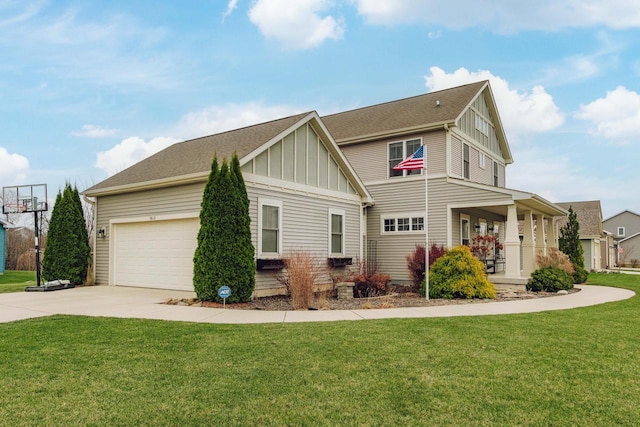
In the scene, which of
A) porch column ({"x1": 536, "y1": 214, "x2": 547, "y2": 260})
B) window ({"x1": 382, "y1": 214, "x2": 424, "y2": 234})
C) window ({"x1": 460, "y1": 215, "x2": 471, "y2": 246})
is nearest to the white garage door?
window ({"x1": 382, "y1": 214, "x2": 424, "y2": 234})

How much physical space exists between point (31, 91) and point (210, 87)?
6.05 metres

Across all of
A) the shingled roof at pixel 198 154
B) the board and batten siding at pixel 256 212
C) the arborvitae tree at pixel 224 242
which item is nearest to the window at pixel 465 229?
the board and batten siding at pixel 256 212

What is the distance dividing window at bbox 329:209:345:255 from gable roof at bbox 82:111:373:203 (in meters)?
1.50

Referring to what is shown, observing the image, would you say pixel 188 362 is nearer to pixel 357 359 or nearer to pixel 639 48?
pixel 357 359

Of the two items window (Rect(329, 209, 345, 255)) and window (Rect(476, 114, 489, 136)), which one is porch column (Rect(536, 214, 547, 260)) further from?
window (Rect(329, 209, 345, 255))

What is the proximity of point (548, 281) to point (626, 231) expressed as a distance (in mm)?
43644

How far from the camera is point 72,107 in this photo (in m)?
17.2

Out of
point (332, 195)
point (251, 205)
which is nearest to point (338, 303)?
point (251, 205)

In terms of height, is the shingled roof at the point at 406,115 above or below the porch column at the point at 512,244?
above

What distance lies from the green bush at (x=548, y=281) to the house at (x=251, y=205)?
5633 millimetres

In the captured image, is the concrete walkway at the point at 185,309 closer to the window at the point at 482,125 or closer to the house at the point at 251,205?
the house at the point at 251,205

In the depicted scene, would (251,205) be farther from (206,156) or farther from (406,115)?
(406,115)

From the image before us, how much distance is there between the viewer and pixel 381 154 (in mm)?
17250

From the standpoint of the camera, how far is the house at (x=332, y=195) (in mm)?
12336
